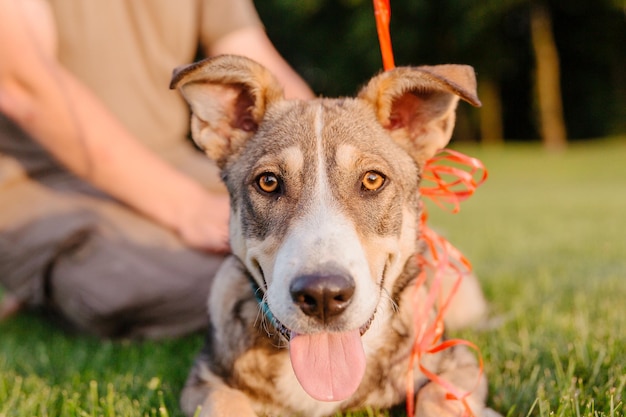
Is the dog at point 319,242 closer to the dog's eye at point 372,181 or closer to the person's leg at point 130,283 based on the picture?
the dog's eye at point 372,181

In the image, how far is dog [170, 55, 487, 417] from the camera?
2.73 m

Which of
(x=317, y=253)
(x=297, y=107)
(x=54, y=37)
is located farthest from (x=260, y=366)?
(x=54, y=37)

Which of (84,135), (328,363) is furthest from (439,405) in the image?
(84,135)

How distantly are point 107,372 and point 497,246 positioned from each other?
6026 millimetres

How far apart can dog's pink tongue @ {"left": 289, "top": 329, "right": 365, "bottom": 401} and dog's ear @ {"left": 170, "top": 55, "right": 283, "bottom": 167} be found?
1.28 metres

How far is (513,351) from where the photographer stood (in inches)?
151

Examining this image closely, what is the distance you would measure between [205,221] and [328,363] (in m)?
2.27

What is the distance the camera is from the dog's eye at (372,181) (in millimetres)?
3150

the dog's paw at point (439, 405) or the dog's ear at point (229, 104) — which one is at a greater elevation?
the dog's ear at point (229, 104)

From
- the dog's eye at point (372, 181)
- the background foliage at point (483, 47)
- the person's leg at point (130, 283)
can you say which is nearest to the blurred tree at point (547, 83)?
the background foliage at point (483, 47)

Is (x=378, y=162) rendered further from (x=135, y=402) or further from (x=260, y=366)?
(x=135, y=402)

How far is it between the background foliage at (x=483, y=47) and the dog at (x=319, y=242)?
30.1m

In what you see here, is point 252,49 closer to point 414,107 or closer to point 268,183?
point 414,107

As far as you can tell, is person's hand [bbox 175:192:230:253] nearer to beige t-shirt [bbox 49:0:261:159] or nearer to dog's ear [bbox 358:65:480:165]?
beige t-shirt [bbox 49:0:261:159]
